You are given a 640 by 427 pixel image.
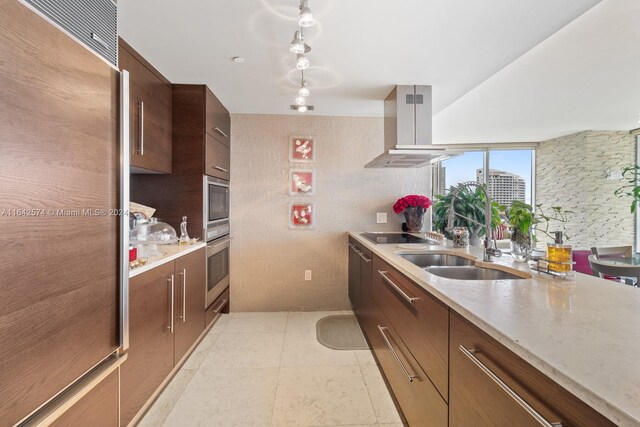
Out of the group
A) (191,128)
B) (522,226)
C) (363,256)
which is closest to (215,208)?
(191,128)

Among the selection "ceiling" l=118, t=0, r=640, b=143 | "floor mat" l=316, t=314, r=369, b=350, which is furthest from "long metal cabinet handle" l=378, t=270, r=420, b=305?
"ceiling" l=118, t=0, r=640, b=143

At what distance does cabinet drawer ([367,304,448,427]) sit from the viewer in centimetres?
111

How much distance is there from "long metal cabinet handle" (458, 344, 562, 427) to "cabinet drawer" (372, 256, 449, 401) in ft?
0.49

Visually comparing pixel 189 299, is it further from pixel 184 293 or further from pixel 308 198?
pixel 308 198

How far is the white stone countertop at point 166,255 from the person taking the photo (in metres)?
1.47

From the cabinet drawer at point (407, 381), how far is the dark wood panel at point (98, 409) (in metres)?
1.31

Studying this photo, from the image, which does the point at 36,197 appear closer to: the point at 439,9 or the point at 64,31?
the point at 64,31

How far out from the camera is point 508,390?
69cm

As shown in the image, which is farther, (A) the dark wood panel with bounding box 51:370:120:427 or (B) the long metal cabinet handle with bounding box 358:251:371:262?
(B) the long metal cabinet handle with bounding box 358:251:371:262

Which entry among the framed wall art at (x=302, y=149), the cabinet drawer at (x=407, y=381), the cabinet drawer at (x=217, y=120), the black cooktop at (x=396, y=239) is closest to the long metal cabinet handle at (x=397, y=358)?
the cabinet drawer at (x=407, y=381)

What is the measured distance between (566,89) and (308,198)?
2.99 meters

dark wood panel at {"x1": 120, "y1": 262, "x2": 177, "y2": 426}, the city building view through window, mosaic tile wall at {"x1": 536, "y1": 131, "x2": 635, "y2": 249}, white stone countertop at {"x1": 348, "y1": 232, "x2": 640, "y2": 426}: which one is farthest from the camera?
the city building view through window

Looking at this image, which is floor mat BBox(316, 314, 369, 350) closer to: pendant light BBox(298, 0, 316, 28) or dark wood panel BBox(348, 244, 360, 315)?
dark wood panel BBox(348, 244, 360, 315)

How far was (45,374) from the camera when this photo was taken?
2.73 ft
